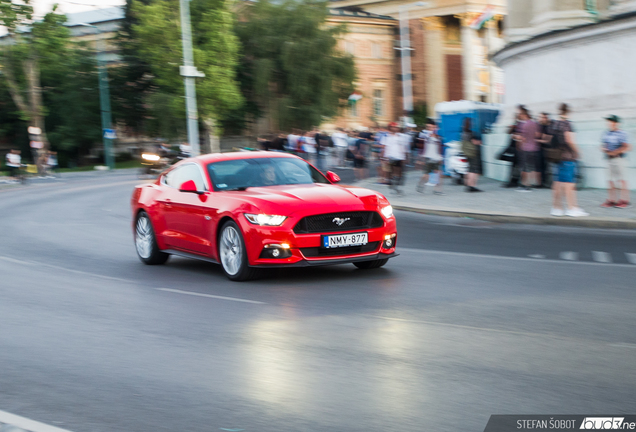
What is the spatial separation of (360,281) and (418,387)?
4438mm

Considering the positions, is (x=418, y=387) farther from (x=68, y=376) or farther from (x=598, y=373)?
(x=68, y=376)

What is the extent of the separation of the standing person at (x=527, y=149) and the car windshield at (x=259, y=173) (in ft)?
Result: 33.1

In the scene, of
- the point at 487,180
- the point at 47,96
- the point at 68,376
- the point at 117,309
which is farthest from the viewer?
the point at 47,96

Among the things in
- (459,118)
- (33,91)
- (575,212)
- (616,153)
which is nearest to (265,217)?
(575,212)

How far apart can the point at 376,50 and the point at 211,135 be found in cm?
2701

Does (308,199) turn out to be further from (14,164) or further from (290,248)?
(14,164)

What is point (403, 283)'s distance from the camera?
9.46 m

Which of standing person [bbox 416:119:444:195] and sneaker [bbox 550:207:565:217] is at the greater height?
standing person [bbox 416:119:444:195]

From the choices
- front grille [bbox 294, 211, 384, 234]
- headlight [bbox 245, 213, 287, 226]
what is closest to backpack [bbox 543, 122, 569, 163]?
front grille [bbox 294, 211, 384, 234]

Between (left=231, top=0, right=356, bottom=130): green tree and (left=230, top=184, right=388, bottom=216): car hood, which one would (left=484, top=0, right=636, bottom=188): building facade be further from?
(left=231, top=0, right=356, bottom=130): green tree

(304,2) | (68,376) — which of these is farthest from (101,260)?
(304,2)

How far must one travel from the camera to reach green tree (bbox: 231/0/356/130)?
226 feet

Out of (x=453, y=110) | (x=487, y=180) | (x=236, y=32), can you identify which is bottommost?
(x=487, y=180)

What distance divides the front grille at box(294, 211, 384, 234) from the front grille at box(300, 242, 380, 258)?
200mm
